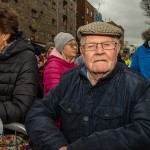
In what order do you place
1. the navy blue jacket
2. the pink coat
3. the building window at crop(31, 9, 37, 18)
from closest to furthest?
the navy blue jacket, the pink coat, the building window at crop(31, 9, 37, 18)

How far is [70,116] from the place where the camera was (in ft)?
9.27

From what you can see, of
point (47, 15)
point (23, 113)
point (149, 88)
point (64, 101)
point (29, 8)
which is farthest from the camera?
point (47, 15)

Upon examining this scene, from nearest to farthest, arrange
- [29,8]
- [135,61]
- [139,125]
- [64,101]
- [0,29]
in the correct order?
1. [139,125]
2. [64,101]
3. [0,29]
4. [135,61]
5. [29,8]

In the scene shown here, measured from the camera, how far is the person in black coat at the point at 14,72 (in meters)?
3.20

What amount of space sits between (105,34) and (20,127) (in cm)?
A: 103

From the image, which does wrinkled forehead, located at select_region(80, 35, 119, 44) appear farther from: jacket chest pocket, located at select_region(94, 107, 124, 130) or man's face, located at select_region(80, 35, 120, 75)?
jacket chest pocket, located at select_region(94, 107, 124, 130)

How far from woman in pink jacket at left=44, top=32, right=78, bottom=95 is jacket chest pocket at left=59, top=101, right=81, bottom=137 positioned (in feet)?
5.93

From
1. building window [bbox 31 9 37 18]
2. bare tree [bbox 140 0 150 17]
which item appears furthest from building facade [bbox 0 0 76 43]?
bare tree [bbox 140 0 150 17]

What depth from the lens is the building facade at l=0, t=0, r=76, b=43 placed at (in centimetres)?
2744

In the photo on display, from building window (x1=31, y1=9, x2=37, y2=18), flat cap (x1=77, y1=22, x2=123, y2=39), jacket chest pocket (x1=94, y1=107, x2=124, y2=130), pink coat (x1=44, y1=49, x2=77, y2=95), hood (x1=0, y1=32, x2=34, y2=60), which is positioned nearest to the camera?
jacket chest pocket (x1=94, y1=107, x2=124, y2=130)

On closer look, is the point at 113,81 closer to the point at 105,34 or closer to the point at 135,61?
the point at 105,34

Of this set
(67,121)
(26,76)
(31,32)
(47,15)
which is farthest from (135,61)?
(47,15)

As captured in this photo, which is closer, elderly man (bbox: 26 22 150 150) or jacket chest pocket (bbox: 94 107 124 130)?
elderly man (bbox: 26 22 150 150)

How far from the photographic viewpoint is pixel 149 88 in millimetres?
2688
